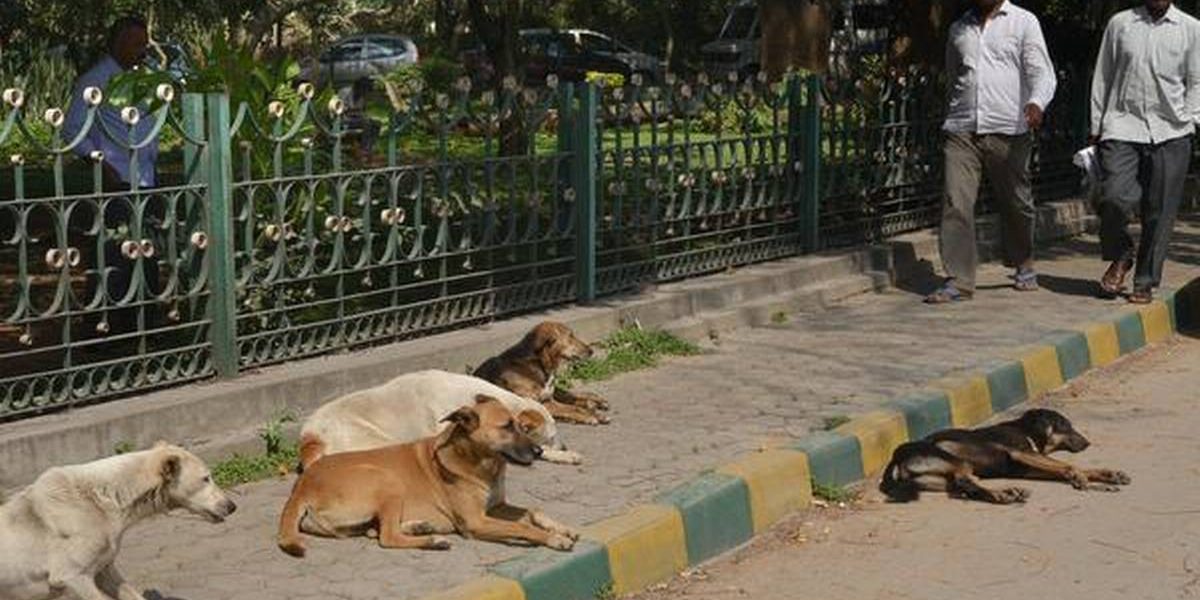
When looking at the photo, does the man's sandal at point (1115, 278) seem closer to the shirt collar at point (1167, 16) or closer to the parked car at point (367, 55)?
the shirt collar at point (1167, 16)

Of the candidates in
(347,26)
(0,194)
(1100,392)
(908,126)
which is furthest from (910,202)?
(347,26)

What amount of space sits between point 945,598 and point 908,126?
689 cm

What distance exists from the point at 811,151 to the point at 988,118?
3.89 ft

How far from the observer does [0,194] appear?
11.5 metres

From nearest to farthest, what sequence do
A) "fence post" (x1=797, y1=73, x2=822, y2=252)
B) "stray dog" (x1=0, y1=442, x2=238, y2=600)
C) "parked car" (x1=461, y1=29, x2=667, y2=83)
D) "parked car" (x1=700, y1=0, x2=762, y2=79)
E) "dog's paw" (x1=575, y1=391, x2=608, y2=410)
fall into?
"stray dog" (x1=0, y1=442, x2=238, y2=600) < "dog's paw" (x1=575, y1=391, x2=608, y2=410) < "fence post" (x1=797, y1=73, x2=822, y2=252) < "parked car" (x1=700, y1=0, x2=762, y2=79) < "parked car" (x1=461, y1=29, x2=667, y2=83)

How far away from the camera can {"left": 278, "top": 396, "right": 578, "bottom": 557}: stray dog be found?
18.1 feet

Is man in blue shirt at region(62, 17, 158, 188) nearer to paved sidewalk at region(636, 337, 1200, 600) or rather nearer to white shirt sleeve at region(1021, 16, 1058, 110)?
paved sidewalk at region(636, 337, 1200, 600)

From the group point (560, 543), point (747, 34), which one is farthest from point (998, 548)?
point (747, 34)

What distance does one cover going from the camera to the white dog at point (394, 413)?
20.4 ft

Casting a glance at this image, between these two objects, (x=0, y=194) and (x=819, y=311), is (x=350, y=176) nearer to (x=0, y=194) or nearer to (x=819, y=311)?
(x=819, y=311)

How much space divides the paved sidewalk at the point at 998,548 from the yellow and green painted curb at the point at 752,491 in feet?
0.34

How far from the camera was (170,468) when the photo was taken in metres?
4.76

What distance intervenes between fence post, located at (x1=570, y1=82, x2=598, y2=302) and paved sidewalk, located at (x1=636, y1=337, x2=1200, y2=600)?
8.65 ft

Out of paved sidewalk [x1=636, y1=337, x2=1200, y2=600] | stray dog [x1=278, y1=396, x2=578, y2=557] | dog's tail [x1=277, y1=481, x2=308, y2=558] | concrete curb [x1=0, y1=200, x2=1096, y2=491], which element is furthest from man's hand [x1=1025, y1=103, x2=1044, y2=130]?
dog's tail [x1=277, y1=481, x2=308, y2=558]
